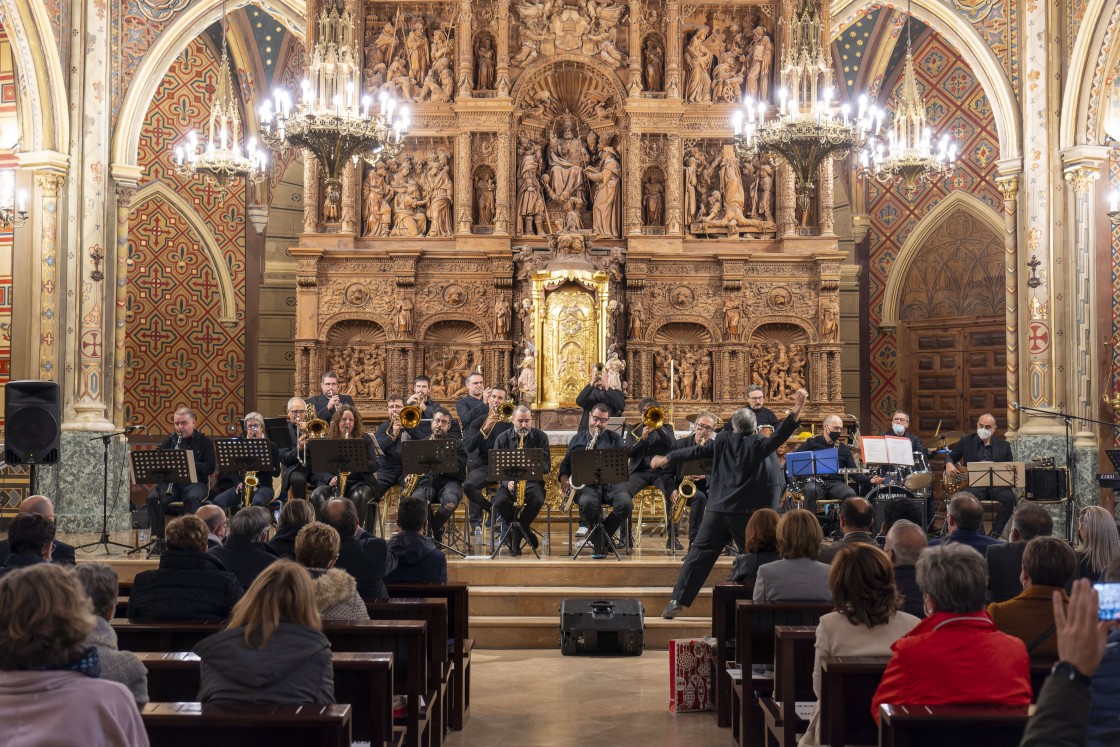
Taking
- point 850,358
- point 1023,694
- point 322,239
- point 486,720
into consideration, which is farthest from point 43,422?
point 850,358

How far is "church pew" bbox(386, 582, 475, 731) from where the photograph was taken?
6.42 m

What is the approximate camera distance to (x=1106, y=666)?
2.79 m

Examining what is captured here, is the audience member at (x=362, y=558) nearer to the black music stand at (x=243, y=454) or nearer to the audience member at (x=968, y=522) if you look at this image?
the audience member at (x=968, y=522)

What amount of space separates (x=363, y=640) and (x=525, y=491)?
5930mm

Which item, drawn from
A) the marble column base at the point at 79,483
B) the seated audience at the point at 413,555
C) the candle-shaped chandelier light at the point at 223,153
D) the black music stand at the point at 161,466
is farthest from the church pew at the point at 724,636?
the marble column base at the point at 79,483

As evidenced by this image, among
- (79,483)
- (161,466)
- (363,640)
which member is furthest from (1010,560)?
(79,483)

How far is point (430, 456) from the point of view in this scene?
33.4 feet

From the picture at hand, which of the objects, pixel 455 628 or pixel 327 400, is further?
pixel 327 400

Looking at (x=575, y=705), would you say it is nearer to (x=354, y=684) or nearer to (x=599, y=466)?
(x=354, y=684)

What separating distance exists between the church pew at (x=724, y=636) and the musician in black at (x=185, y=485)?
5.47 metres

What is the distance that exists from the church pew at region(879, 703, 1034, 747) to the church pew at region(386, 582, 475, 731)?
348cm

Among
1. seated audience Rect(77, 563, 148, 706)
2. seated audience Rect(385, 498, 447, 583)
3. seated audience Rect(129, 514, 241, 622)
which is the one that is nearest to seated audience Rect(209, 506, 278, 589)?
seated audience Rect(129, 514, 241, 622)

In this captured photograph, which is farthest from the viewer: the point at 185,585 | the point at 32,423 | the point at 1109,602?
the point at 32,423

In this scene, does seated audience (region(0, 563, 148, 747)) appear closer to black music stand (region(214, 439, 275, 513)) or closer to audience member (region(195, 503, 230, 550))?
audience member (region(195, 503, 230, 550))
